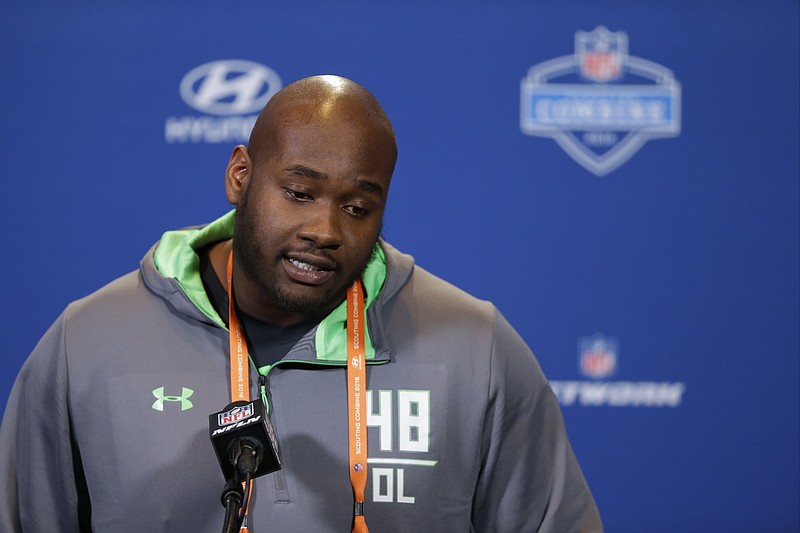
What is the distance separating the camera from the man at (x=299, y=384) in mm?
1271

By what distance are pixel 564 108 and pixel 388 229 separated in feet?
1.65

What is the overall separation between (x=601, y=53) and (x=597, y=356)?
715 mm

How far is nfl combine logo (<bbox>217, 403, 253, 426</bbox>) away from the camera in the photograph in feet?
3.28

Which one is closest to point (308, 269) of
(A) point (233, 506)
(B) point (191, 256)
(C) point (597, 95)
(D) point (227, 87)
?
(B) point (191, 256)

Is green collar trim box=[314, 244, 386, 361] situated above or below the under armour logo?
above

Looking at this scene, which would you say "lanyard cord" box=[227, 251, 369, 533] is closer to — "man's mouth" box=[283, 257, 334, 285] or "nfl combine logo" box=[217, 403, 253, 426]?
"man's mouth" box=[283, 257, 334, 285]

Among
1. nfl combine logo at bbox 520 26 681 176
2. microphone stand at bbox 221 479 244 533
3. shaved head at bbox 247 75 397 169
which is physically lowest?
microphone stand at bbox 221 479 244 533

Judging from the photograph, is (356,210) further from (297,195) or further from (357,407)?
(357,407)

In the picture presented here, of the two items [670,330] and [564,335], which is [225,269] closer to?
[564,335]

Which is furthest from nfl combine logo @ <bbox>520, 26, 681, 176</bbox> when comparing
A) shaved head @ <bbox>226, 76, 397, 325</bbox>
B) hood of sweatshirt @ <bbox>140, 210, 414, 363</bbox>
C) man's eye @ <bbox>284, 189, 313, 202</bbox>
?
man's eye @ <bbox>284, 189, 313, 202</bbox>

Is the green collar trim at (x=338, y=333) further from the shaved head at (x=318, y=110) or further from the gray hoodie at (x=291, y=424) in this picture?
the shaved head at (x=318, y=110)

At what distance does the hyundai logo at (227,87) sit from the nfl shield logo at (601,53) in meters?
0.72

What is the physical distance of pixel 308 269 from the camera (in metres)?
1.26

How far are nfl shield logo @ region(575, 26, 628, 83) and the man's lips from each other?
51.4 inches
